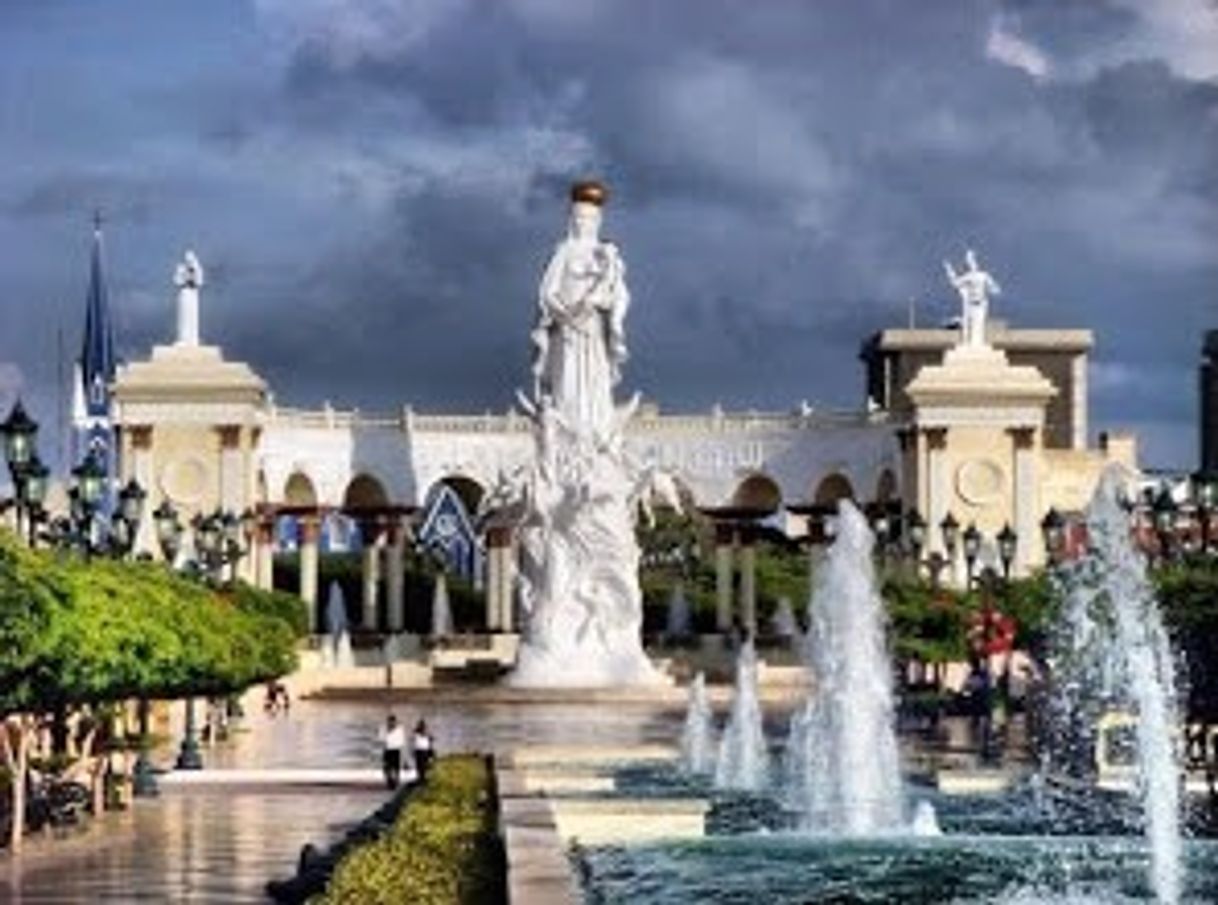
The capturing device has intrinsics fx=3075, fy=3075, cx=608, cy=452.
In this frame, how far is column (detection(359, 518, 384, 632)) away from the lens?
3777 inches

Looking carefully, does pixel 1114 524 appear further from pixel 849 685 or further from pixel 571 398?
pixel 571 398

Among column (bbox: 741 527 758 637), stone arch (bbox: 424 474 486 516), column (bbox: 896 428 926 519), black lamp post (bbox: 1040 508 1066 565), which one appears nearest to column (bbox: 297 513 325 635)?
column (bbox: 741 527 758 637)

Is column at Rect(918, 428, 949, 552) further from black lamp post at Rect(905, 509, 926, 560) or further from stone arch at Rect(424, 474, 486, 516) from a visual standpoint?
black lamp post at Rect(905, 509, 926, 560)

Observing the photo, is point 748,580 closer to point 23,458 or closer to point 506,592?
point 506,592

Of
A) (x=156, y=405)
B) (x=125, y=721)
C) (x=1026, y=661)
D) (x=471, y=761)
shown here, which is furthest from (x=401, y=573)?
(x=471, y=761)

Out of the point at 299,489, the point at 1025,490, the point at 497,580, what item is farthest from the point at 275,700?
the point at 299,489

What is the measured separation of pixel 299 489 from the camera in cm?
11538

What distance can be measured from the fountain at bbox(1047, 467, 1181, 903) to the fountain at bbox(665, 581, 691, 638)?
33037mm

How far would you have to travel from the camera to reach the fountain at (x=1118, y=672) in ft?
70.2

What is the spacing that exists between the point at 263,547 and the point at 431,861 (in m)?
82.1

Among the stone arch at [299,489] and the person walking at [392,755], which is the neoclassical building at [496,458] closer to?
the stone arch at [299,489]

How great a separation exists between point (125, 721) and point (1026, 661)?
2348 centimetres

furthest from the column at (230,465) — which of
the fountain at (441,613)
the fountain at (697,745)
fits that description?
the fountain at (697,745)

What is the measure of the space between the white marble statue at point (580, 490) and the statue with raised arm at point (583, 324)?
0.02 m
